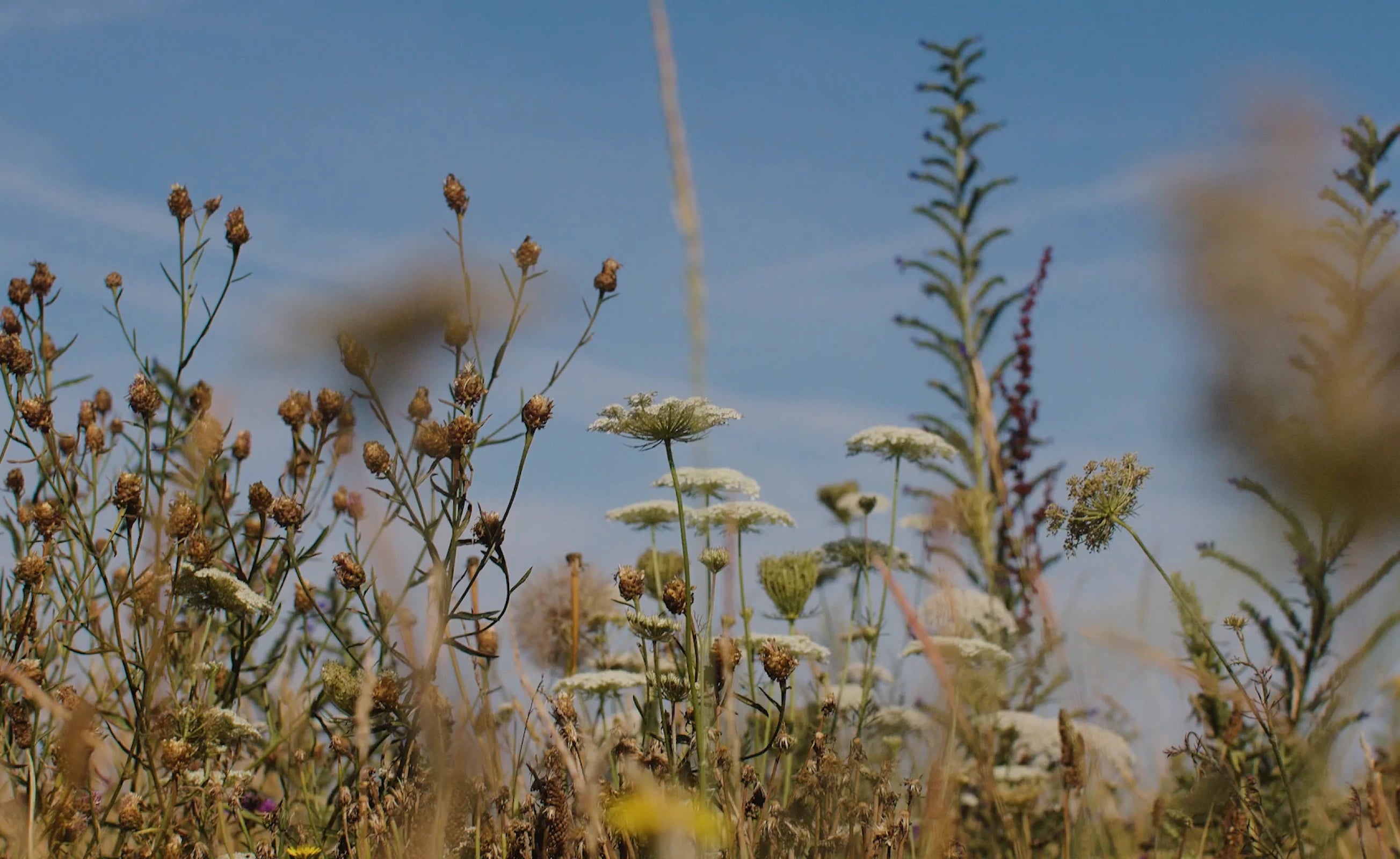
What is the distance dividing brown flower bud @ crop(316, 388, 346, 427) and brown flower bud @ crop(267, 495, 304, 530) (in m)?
0.44

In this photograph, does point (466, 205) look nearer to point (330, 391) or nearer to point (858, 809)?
point (330, 391)

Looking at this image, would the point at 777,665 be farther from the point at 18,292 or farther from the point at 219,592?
the point at 18,292

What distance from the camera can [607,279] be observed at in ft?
8.64

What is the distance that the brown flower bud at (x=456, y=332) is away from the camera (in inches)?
95.5

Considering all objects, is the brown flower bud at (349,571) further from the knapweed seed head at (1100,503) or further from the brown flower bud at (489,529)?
the knapweed seed head at (1100,503)

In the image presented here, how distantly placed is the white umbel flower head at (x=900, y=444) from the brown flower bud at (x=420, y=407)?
2.02 m

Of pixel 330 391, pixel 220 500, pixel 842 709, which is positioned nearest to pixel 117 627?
pixel 220 500

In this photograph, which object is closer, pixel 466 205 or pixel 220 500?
pixel 466 205

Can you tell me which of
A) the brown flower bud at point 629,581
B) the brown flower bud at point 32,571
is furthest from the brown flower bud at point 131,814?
the brown flower bud at point 629,581

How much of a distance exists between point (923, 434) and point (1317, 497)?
59.8 inches

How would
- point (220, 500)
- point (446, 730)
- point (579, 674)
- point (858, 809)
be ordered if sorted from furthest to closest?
point (579, 674) → point (220, 500) → point (858, 809) → point (446, 730)

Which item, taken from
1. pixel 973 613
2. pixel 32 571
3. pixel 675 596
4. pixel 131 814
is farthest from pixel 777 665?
pixel 973 613

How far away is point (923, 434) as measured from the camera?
4164 millimetres

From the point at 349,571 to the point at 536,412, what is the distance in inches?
18.2
